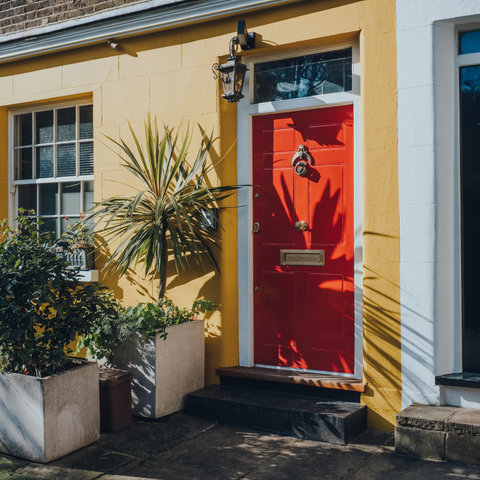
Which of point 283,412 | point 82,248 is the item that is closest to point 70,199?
point 82,248

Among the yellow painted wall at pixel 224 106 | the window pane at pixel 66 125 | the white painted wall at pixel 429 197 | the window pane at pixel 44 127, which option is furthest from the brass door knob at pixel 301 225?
the window pane at pixel 44 127

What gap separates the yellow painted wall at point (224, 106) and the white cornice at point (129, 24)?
0.09 metres

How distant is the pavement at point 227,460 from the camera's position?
11.8ft

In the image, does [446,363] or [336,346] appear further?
[336,346]

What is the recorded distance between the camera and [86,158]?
607cm

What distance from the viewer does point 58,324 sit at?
402 centimetres

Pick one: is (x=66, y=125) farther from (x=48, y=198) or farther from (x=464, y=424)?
(x=464, y=424)

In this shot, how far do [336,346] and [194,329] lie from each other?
1.22 m

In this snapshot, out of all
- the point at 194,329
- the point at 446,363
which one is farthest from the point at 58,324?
the point at 446,363

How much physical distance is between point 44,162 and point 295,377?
147 inches

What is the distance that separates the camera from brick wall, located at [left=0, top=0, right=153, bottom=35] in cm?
573

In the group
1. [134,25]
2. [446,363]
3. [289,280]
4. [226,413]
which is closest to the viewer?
[446,363]

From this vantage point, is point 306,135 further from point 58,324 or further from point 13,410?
point 13,410

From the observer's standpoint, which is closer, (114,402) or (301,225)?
(114,402)
